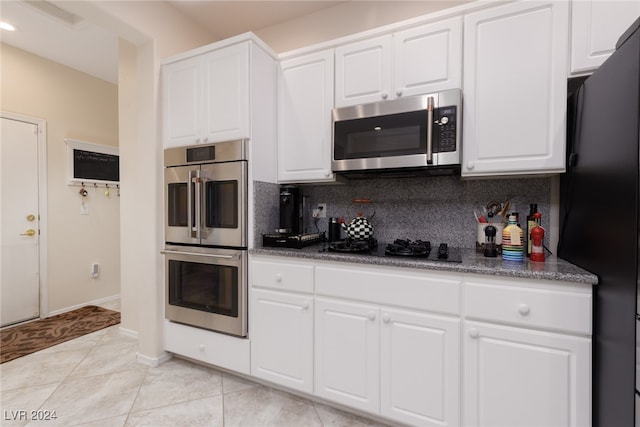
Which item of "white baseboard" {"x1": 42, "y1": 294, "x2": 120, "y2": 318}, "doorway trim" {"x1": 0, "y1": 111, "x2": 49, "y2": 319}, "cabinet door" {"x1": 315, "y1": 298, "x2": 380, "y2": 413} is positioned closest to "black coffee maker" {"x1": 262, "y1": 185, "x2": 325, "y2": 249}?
"cabinet door" {"x1": 315, "y1": 298, "x2": 380, "y2": 413}

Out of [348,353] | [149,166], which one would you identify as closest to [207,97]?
[149,166]

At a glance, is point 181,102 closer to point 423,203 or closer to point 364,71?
point 364,71

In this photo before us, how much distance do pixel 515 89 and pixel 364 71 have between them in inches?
35.0

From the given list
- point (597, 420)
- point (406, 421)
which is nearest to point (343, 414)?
point (406, 421)

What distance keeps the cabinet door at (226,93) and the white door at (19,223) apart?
2.48m

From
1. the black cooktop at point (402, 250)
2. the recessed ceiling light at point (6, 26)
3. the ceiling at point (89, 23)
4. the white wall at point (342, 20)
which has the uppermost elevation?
the ceiling at point (89, 23)

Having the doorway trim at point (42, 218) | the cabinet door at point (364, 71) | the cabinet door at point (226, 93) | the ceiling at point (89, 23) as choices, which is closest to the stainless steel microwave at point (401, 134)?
the cabinet door at point (364, 71)

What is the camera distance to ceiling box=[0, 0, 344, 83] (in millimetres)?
2377

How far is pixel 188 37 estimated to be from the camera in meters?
2.50

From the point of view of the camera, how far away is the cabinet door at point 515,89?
150 centimetres

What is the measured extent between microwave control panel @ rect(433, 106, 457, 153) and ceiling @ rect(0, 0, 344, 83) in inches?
58.3

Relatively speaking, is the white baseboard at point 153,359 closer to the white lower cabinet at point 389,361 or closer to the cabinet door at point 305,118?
the white lower cabinet at point 389,361

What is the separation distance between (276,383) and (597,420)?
160 cm

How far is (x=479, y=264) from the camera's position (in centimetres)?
141
